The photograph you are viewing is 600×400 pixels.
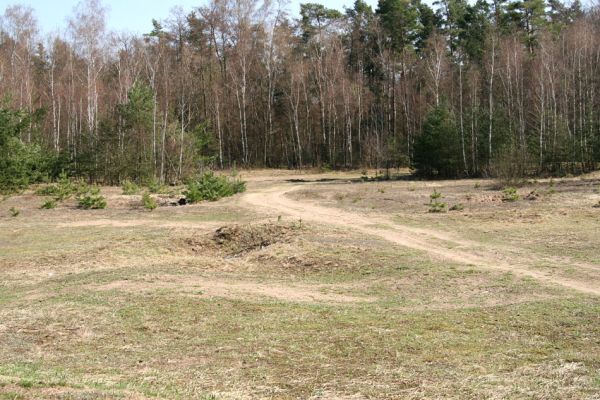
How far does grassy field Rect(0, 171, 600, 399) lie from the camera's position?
660 cm

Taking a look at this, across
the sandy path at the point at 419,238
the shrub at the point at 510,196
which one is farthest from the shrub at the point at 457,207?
Answer: the sandy path at the point at 419,238

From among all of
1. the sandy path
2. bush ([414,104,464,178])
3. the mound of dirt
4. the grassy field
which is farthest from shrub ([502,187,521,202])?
bush ([414,104,464,178])

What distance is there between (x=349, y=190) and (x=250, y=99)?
2938 centimetres

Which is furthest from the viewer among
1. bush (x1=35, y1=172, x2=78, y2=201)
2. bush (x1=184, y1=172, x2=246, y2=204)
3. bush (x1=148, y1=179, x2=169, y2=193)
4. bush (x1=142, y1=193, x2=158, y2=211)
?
bush (x1=148, y1=179, x2=169, y2=193)

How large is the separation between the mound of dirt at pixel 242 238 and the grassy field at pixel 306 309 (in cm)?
6

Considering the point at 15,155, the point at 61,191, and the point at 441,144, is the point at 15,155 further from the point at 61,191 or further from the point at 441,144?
the point at 441,144

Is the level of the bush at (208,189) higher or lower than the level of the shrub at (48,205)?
higher

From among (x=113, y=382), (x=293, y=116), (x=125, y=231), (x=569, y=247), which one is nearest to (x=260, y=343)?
(x=113, y=382)

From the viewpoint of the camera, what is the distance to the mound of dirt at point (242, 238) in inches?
669

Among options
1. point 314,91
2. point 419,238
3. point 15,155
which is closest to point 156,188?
point 15,155

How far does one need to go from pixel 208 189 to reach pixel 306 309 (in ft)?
61.5

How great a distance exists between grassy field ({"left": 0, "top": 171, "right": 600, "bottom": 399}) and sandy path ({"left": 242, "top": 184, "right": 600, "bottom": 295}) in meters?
0.11

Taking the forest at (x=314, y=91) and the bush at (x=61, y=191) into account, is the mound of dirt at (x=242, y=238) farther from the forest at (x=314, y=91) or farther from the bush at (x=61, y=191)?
the forest at (x=314, y=91)

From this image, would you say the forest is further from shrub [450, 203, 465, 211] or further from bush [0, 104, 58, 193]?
shrub [450, 203, 465, 211]
